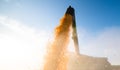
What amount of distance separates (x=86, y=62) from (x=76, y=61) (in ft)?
12.4

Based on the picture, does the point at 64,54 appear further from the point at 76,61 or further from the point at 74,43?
the point at 76,61

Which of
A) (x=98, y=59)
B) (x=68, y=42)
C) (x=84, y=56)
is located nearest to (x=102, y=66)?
(x=98, y=59)

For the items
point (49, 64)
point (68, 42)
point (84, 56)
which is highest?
point (84, 56)

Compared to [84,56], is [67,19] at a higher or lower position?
lower

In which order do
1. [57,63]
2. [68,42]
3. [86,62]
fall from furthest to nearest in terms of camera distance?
1. [86,62]
2. [68,42]
3. [57,63]

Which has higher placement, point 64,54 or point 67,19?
point 67,19

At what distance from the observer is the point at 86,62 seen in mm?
66750

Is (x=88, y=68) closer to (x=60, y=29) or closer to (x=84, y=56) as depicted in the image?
(x=84, y=56)

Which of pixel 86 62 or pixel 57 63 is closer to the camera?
pixel 57 63

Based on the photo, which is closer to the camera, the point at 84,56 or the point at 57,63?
the point at 57,63

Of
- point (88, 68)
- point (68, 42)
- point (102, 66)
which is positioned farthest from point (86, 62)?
point (68, 42)

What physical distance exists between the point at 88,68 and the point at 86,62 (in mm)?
2433

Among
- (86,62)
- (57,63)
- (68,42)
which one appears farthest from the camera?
(86,62)

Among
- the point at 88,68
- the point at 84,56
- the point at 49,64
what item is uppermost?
the point at 84,56
